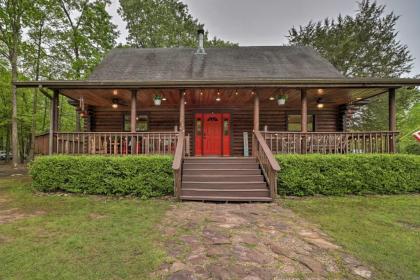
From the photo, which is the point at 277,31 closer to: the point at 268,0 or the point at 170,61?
the point at 268,0

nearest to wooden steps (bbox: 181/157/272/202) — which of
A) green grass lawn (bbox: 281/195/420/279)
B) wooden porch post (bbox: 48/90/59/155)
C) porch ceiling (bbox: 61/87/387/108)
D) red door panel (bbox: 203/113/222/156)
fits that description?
green grass lawn (bbox: 281/195/420/279)

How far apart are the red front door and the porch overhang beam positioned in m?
3.33

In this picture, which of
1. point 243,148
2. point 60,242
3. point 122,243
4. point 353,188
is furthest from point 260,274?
point 243,148

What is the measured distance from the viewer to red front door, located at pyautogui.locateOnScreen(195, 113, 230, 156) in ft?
33.5

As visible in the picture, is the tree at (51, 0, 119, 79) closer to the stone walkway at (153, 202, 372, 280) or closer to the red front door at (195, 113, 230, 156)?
the red front door at (195, 113, 230, 156)

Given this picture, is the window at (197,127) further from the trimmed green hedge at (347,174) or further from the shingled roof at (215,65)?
the trimmed green hedge at (347,174)

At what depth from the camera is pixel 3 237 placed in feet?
10.6

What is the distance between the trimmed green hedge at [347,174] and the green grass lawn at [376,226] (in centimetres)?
33

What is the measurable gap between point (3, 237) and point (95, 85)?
485 centimetres

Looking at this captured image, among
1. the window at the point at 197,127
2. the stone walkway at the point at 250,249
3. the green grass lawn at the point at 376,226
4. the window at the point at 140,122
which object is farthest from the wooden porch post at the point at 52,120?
the green grass lawn at the point at 376,226

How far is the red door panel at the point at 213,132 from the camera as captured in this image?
10.2 metres

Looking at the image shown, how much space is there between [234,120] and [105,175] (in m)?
6.24

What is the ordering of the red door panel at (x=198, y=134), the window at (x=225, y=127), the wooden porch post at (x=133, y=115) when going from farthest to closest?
1. the window at (x=225, y=127)
2. the red door panel at (x=198, y=134)
3. the wooden porch post at (x=133, y=115)

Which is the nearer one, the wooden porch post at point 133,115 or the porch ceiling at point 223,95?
the wooden porch post at point 133,115
